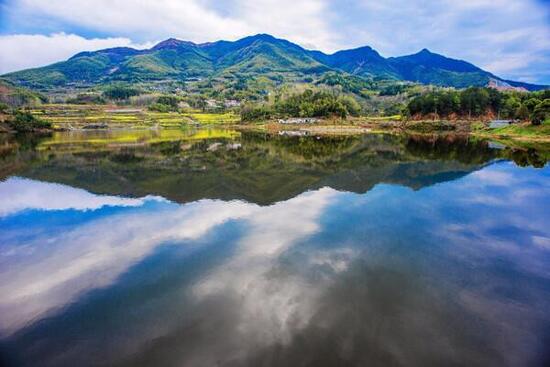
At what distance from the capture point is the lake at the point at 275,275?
8484 millimetres

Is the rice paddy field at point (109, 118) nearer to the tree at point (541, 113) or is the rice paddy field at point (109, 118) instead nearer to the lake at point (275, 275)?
the lake at point (275, 275)

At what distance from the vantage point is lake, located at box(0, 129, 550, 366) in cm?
848

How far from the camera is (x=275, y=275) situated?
39.9 feet

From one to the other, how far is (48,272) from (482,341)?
13935 mm

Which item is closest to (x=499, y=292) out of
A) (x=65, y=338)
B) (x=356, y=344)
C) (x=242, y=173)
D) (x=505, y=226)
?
(x=356, y=344)

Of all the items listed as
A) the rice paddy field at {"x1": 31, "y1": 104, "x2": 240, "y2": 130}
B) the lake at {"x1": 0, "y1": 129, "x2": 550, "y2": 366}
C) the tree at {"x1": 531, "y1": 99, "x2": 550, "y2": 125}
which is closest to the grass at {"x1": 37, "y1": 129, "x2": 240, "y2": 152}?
the rice paddy field at {"x1": 31, "y1": 104, "x2": 240, "y2": 130}

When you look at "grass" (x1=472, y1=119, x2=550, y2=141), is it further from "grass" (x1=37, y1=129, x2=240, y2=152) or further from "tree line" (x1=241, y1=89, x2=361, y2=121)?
"grass" (x1=37, y1=129, x2=240, y2=152)

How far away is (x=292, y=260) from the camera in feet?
44.1

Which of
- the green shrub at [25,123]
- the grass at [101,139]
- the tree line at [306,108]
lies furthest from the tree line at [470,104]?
the green shrub at [25,123]

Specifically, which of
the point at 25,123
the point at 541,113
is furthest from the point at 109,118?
the point at 541,113

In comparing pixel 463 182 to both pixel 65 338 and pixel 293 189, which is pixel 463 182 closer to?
pixel 293 189

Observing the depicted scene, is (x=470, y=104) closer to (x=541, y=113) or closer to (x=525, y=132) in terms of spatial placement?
(x=525, y=132)

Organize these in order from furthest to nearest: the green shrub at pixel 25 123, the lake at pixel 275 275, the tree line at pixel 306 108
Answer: the tree line at pixel 306 108
the green shrub at pixel 25 123
the lake at pixel 275 275

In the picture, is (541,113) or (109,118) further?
(109,118)
